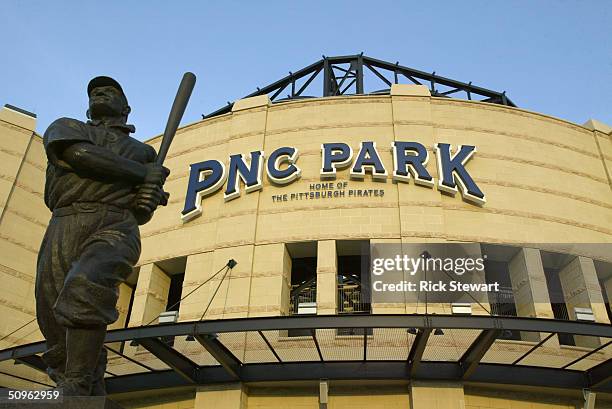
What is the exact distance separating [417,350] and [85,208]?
1094 centimetres

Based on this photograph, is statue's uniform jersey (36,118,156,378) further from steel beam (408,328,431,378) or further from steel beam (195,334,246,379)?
steel beam (408,328,431,378)

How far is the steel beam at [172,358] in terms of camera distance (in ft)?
45.1

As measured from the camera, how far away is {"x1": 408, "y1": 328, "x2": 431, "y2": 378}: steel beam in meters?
12.6

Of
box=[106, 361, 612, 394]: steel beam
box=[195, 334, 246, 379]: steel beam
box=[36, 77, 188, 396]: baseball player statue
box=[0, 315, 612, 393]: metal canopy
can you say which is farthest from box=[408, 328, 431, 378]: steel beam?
box=[36, 77, 188, 396]: baseball player statue

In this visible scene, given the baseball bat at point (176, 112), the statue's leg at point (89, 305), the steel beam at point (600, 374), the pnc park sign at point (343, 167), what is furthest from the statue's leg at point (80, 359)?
the pnc park sign at point (343, 167)

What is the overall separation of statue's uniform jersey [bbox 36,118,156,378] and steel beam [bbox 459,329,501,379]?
10.4 m

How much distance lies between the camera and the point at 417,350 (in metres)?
13.3

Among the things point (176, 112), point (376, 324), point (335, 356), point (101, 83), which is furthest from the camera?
point (335, 356)

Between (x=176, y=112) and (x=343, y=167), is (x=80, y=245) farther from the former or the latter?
(x=343, y=167)

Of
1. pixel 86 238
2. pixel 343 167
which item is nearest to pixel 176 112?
pixel 86 238

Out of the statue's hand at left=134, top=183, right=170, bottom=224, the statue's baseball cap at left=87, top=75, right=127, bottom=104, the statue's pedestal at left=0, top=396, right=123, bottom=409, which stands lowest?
the statue's pedestal at left=0, top=396, right=123, bottom=409

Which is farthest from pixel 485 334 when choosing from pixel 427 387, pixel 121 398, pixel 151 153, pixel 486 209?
pixel 121 398

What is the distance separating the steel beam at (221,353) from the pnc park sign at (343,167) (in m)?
6.23

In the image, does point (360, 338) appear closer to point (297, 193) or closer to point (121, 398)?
point (297, 193)
